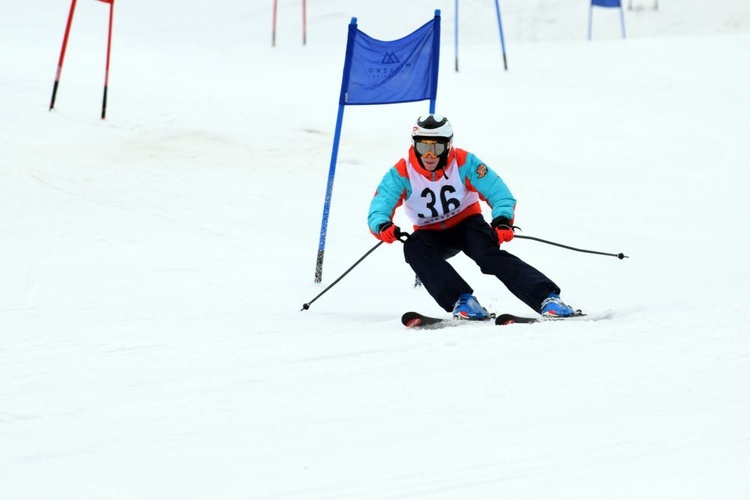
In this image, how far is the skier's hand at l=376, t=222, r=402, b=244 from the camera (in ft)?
18.0

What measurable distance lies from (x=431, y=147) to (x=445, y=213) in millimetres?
467

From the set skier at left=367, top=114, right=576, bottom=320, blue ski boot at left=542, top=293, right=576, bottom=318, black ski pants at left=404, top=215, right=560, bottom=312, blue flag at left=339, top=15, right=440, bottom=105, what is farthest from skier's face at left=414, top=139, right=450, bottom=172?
blue flag at left=339, top=15, right=440, bottom=105

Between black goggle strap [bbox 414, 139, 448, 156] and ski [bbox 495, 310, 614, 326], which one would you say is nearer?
ski [bbox 495, 310, 614, 326]

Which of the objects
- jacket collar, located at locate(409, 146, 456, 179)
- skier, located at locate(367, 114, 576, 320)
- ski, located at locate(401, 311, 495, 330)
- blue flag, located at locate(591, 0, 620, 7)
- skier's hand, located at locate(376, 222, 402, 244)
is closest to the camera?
ski, located at locate(401, 311, 495, 330)

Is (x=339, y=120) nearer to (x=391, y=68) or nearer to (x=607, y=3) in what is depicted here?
(x=391, y=68)

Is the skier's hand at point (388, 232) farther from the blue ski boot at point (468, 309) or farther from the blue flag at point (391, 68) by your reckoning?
the blue flag at point (391, 68)

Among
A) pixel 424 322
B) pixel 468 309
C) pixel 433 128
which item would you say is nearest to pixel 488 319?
pixel 468 309

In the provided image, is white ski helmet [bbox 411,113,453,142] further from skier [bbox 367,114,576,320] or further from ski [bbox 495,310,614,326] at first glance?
ski [bbox 495,310,614,326]

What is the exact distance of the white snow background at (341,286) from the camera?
3.08 metres

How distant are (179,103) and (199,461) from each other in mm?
10345

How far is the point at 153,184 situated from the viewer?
9500 millimetres

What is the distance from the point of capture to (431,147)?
5523 mm

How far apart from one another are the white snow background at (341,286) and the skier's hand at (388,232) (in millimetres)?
538

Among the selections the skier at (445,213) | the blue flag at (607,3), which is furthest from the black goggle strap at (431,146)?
the blue flag at (607,3)
